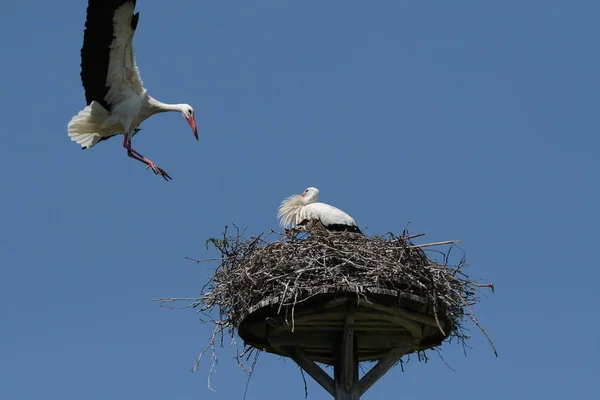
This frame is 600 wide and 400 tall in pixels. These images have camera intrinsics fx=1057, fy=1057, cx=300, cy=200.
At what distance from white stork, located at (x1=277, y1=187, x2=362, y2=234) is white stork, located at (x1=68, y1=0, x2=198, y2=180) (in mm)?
1413

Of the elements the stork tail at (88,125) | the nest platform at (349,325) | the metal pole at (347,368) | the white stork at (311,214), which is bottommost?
the metal pole at (347,368)

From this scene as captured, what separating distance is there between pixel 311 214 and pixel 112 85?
2976 millimetres

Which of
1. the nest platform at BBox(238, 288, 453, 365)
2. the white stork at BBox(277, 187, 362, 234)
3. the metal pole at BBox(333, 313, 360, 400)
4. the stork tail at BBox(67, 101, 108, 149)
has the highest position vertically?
the stork tail at BBox(67, 101, 108, 149)

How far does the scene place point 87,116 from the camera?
12.3 meters

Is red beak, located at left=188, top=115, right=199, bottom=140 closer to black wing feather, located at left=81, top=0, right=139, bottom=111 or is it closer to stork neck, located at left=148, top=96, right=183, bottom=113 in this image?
stork neck, located at left=148, top=96, right=183, bottom=113

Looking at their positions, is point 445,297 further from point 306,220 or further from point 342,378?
point 306,220

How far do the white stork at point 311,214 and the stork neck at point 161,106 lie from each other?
6.79ft

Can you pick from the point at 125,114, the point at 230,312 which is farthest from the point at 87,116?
the point at 230,312

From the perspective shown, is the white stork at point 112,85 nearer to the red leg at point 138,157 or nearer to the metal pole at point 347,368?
the red leg at point 138,157

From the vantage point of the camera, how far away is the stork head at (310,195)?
1150cm

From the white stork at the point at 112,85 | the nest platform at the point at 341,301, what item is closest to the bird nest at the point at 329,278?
the nest platform at the point at 341,301

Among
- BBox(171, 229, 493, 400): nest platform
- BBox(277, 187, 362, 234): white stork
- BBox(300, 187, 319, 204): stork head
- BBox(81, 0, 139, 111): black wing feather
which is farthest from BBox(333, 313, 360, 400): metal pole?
BBox(81, 0, 139, 111): black wing feather

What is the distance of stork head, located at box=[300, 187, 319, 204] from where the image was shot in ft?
37.7

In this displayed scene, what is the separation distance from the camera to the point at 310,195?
38.0 feet
